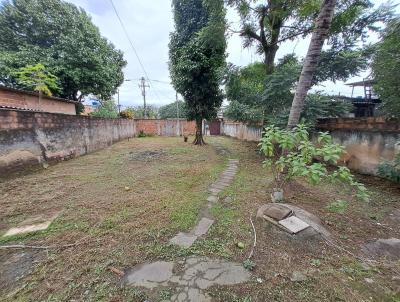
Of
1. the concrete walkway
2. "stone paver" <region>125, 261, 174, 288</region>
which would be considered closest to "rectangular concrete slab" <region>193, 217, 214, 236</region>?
the concrete walkway

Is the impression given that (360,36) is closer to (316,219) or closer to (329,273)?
(316,219)

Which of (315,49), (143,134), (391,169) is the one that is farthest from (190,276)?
(143,134)

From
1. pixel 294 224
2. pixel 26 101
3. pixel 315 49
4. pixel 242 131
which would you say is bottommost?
pixel 294 224

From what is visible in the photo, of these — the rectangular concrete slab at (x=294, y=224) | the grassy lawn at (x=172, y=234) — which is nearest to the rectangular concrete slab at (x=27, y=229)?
the grassy lawn at (x=172, y=234)

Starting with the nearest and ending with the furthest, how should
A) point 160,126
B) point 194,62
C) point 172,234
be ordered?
1. point 172,234
2. point 194,62
3. point 160,126

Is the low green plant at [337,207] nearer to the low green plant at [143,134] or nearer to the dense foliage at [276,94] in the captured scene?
the dense foliage at [276,94]

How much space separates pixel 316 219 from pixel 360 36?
21.8 ft

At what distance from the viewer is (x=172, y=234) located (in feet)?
8.34

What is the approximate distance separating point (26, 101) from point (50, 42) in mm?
5782

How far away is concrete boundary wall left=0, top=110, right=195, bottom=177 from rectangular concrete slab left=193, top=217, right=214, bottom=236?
4616mm

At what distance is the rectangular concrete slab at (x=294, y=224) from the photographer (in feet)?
7.75

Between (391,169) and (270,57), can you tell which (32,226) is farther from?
(270,57)

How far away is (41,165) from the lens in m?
5.42

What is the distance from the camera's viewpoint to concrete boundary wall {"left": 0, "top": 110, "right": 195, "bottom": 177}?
14.5ft
